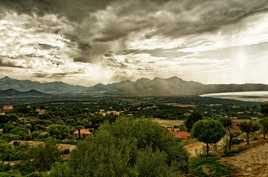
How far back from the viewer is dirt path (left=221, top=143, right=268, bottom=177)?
31.5 meters

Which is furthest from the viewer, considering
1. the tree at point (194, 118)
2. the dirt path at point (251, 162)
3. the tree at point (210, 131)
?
the tree at point (194, 118)

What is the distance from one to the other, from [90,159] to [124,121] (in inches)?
336

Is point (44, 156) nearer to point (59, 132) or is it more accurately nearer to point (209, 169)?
point (209, 169)

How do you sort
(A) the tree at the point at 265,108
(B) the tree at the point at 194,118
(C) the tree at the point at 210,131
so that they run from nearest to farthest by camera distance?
(C) the tree at the point at 210,131 → (A) the tree at the point at 265,108 → (B) the tree at the point at 194,118

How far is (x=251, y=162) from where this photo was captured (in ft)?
118

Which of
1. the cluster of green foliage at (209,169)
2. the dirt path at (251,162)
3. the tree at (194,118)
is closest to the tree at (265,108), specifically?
the tree at (194,118)

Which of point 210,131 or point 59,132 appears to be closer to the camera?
point 210,131

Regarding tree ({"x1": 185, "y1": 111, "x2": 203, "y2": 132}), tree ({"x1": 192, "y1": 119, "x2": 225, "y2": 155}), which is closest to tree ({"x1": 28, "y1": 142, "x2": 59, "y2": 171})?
tree ({"x1": 192, "y1": 119, "x2": 225, "y2": 155})

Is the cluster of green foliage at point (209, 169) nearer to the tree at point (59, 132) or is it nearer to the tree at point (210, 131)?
the tree at point (210, 131)

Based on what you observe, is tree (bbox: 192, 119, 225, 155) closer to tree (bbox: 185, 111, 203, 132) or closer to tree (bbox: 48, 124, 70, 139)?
tree (bbox: 185, 111, 203, 132)

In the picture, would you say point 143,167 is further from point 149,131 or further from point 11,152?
point 11,152

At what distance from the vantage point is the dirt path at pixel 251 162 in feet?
103

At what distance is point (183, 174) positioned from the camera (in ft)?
102

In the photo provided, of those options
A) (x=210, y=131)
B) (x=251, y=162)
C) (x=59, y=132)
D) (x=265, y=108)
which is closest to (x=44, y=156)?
(x=210, y=131)
